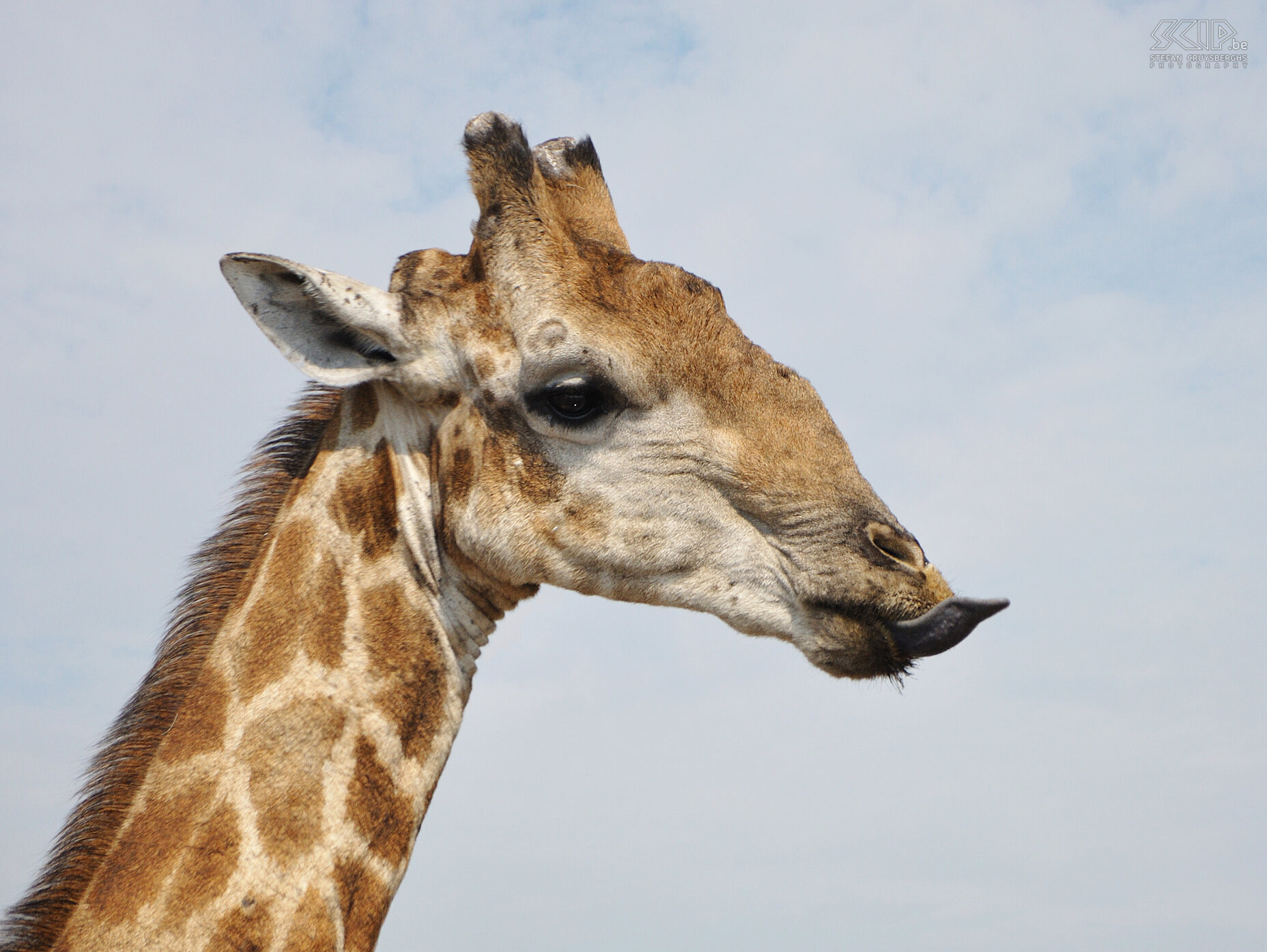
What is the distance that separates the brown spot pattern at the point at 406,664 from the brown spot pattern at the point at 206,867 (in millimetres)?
782

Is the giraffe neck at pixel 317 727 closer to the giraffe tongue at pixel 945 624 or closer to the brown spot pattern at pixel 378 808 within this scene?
the brown spot pattern at pixel 378 808

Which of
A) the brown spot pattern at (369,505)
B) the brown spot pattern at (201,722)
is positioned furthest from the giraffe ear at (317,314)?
the brown spot pattern at (201,722)

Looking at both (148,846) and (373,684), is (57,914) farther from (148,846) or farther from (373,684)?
(373,684)

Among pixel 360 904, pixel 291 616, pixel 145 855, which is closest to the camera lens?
pixel 145 855

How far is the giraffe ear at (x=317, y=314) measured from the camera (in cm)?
531

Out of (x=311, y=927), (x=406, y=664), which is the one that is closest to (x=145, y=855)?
(x=311, y=927)

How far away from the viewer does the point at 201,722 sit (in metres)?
4.86

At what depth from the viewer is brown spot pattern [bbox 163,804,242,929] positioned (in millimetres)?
4414

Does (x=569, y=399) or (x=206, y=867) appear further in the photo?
(x=569, y=399)

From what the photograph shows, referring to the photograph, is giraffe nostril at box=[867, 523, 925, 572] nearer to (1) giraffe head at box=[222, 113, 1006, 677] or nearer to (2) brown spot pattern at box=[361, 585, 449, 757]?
(1) giraffe head at box=[222, 113, 1006, 677]

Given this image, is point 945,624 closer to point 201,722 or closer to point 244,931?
point 244,931

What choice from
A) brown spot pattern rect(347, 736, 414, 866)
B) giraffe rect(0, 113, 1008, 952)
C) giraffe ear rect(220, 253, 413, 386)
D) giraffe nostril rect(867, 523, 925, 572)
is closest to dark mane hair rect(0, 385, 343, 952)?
giraffe rect(0, 113, 1008, 952)

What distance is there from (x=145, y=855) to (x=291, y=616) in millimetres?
1130

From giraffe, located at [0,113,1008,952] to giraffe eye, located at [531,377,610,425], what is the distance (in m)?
0.01
